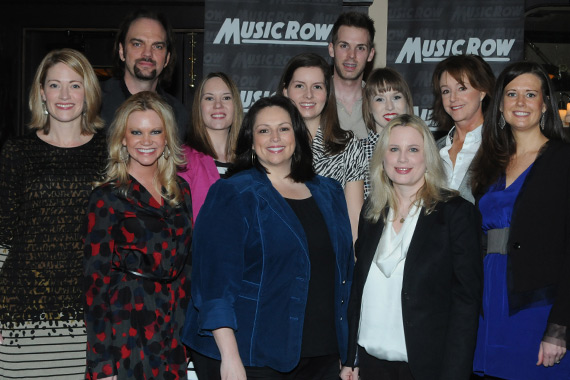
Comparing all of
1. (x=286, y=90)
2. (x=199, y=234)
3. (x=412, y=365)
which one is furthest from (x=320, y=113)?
(x=412, y=365)

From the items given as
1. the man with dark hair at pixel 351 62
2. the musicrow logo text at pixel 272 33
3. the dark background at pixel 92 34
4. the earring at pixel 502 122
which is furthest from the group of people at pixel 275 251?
the dark background at pixel 92 34

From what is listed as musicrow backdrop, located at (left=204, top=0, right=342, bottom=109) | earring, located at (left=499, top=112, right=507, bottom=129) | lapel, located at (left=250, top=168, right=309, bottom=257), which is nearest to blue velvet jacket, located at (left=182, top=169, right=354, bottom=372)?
lapel, located at (left=250, top=168, right=309, bottom=257)

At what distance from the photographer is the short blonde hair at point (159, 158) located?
9.99 ft

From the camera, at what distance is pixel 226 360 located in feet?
8.61

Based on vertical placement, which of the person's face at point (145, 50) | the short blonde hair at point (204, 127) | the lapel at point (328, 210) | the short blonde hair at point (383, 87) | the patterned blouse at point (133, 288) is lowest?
the patterned blouse at point (133, 288)

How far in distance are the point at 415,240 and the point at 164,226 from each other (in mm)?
1032

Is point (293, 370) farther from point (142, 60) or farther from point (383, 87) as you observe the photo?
point (142, 60)

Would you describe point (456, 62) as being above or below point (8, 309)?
above

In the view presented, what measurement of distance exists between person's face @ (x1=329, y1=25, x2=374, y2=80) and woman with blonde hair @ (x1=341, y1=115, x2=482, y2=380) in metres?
1.50

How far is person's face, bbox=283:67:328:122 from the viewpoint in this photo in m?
3.71

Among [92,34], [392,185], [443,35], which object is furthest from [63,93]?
[443,35]

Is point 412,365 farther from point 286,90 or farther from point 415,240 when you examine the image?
point 286,90

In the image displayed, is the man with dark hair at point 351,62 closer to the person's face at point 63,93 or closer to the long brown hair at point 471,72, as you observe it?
the long brown hair at point 471,72

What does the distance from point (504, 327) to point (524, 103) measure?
39.1 inches
